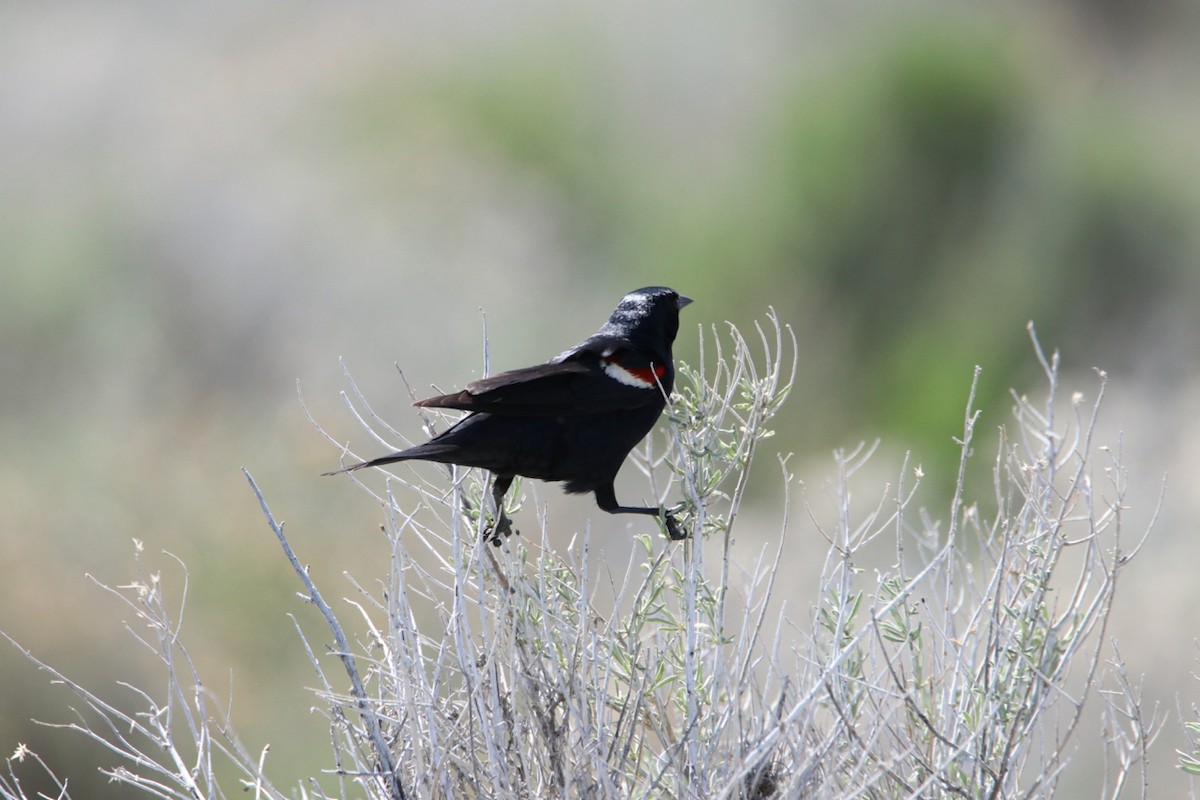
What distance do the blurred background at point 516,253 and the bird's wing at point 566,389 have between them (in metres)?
3.93

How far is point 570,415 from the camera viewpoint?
12.7 ft

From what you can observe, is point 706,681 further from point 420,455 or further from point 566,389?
point 566,389

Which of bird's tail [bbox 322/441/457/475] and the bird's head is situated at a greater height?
the bird's head

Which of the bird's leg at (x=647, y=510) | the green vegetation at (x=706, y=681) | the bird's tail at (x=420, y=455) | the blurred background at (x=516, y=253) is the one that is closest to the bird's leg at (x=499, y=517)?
the green vegetation at (x=706, y=681)

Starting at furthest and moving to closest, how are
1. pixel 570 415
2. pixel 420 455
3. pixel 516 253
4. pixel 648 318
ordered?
pixel 516 253
pixel 648 318
pixel 570 415
pixel 420 455

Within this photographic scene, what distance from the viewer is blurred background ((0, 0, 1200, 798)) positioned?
30.5ft

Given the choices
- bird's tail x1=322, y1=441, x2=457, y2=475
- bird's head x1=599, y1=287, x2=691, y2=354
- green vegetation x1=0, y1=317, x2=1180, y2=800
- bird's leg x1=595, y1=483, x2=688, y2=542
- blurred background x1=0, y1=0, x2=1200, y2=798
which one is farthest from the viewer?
blurred background x1=0, y1=0, x2=1200, y2=798

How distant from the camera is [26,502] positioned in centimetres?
976

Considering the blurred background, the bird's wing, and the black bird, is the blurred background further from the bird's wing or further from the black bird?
the bird's wing

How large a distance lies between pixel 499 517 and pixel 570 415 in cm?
46

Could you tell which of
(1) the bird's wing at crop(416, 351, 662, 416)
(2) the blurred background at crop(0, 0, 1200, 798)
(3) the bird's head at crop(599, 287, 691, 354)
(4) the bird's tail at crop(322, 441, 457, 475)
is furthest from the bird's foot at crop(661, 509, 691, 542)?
(2) the blurred background at crop(0, 0, 1200, 798)

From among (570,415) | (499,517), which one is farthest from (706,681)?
(570,415)

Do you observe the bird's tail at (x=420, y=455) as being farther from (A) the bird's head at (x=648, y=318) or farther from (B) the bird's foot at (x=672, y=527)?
(A) the bird's head at (x=648, y=318)

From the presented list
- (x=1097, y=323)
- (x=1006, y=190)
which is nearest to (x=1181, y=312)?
(x=1097, y=323)
